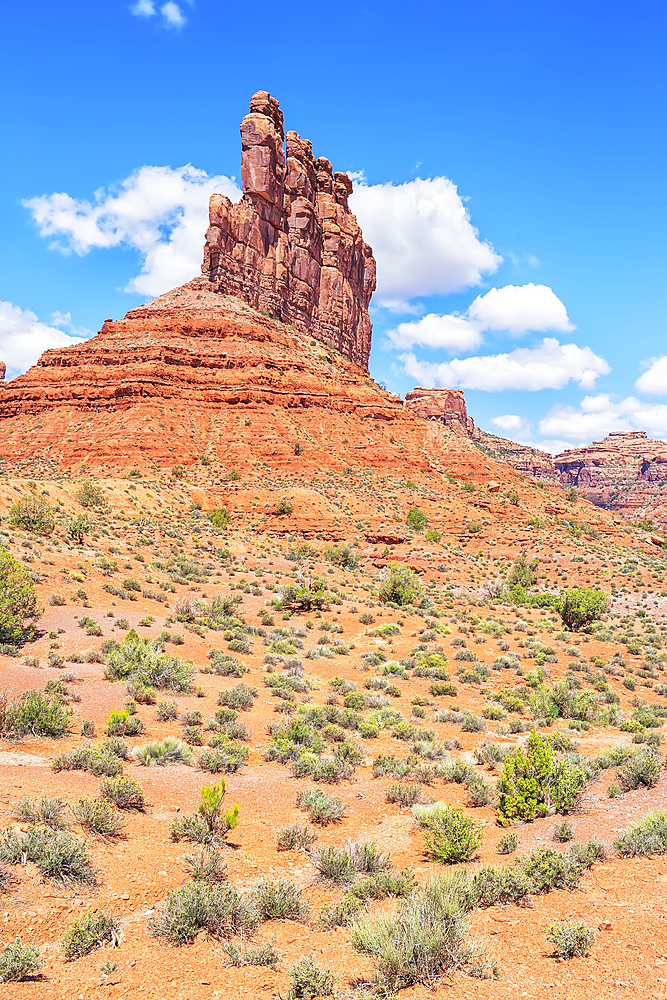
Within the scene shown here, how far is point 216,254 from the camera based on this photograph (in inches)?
2766

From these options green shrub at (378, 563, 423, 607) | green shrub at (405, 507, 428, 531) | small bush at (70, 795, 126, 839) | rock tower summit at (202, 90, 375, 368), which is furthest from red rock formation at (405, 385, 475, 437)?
small bush at (70, 795, 126, 839)

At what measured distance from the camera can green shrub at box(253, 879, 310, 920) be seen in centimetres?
549

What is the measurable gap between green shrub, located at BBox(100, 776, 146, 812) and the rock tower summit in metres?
71.3

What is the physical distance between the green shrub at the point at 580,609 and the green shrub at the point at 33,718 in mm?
21887

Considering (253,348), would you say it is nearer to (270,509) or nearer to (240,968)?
(270,509)

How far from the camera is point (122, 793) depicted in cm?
719

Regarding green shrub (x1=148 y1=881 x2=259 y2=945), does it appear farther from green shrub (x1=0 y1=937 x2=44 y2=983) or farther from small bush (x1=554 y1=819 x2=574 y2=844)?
small bush (x1=554 y1=819 x2=574 y2=844)

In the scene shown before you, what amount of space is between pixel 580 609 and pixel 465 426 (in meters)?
134

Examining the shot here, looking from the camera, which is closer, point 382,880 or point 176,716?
point 382,880

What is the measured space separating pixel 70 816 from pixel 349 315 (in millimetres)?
92979

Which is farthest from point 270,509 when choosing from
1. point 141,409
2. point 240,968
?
point 240,968

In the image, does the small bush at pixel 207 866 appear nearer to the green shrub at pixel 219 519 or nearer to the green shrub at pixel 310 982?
the green shrub at pixel 310 982

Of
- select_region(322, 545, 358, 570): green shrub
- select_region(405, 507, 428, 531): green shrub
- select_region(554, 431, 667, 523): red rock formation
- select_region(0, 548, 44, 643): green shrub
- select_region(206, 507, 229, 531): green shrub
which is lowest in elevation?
select_region(0, 548, 44, 643): green shrub

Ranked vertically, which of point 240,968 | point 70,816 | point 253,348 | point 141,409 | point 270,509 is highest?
point 253,348
